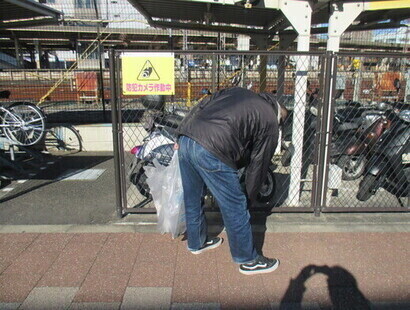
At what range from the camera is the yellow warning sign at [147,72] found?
356 centimetres

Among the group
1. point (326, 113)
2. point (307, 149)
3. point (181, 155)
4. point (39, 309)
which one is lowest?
point (39, 309)

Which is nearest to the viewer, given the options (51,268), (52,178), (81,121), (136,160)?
(51,268)

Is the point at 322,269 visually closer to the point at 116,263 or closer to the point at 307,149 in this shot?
the point at 116,263

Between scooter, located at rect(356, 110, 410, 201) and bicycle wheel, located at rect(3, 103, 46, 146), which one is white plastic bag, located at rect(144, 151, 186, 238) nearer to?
scooter, located at rect(356, 110, 410, 201)

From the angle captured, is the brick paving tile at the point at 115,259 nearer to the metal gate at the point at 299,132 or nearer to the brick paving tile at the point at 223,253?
the metal gate at the point at 299,132

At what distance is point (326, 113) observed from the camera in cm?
379

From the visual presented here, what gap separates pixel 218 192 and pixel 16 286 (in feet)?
5.98

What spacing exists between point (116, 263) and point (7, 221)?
1762mm

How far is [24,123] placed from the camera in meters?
5.98

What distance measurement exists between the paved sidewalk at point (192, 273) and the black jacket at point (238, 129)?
0.94m

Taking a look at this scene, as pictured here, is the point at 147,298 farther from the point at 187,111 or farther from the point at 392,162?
the point at 392,162

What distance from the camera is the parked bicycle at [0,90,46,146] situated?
19.4 feet

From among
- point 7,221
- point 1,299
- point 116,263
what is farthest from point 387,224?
point 7,221

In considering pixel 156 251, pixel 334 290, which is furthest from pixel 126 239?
pixel 334 290
